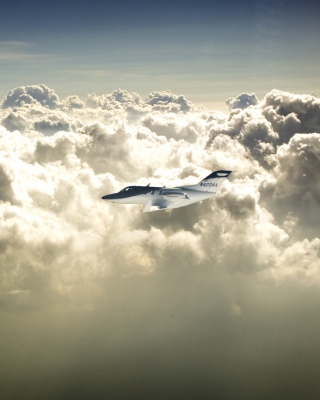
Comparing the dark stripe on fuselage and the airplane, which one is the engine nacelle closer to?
the airplane

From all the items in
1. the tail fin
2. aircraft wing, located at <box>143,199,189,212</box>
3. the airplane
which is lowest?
aircraft wing, located at <box>143,199,189,212</box>

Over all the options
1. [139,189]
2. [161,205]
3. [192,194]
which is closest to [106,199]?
[139,189]

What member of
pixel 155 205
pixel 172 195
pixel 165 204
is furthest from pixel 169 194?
pixel 155 205

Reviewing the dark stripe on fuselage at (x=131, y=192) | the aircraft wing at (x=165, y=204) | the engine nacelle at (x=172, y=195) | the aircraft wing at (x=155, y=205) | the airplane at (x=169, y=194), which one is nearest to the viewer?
the aircraft wing at (x=155, y=205)

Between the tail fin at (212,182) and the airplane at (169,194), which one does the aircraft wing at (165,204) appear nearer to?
the airplane at (169,194)

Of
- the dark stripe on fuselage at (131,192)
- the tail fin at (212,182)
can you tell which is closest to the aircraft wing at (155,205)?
the dark stripe on fuselage at (131,192)

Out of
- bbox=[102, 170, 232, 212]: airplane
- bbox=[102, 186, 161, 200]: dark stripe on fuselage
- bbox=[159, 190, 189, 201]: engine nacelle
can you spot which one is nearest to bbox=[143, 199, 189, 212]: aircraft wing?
bbox=[102, 170, 232, 212]: airplane

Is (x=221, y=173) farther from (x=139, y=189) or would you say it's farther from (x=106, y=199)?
(x=106, y=199)

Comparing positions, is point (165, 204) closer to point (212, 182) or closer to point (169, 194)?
point (169, 194)
